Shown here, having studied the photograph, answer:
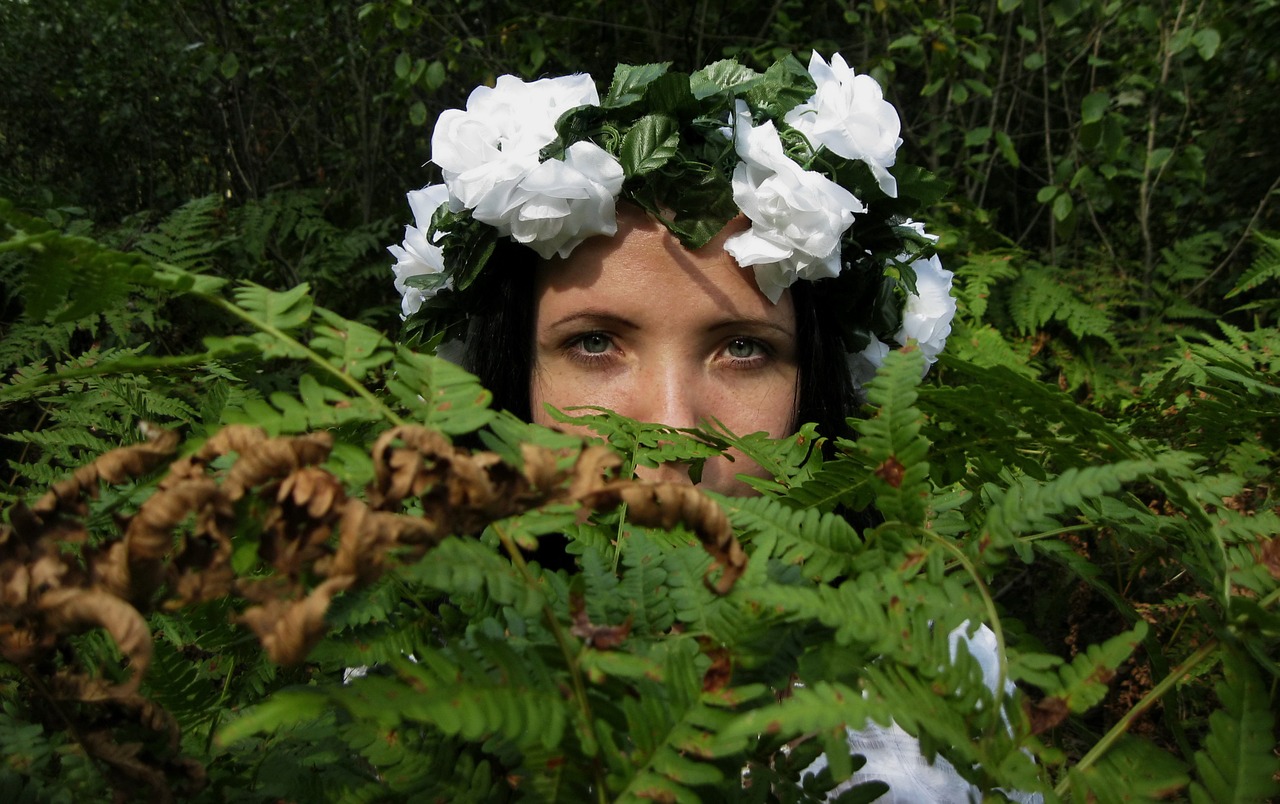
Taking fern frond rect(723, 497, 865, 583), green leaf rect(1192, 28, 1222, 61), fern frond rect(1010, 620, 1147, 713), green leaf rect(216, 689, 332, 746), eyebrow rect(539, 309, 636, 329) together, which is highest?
green leaf rect(1192, 28, 1222, 61)

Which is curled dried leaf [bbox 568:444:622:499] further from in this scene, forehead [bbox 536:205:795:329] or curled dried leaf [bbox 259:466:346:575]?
forehead [bbox 536:205:795:329]

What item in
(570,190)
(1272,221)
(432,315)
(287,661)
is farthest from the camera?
(1272,221)

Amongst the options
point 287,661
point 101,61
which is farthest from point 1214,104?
point 101,61

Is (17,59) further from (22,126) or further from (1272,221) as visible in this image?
(1272,221)

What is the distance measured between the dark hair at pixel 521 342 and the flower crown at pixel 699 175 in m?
0.07

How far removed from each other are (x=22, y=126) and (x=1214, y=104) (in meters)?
8.21

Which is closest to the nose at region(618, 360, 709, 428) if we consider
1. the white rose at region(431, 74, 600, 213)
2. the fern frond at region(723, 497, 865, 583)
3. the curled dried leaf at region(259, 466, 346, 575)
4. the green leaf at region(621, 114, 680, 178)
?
the green leaf at region(621, 114, 680, 178)

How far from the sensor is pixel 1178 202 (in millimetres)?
4402

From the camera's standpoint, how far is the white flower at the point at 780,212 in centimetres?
166

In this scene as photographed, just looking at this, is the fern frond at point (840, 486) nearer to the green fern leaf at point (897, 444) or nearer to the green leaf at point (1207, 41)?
the green fern leaf at point (897, 444)

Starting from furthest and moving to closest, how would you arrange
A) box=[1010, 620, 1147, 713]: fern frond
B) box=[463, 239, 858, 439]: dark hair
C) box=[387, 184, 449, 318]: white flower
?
box=[387, 184, 449, 318]: white flower < box=[463, 239, 858, 439]: dark hair < box=[1010, 620, 1147, 713]: fern frond

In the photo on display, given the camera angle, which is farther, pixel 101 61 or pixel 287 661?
pixel 101 61

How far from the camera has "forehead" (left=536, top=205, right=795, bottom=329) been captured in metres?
1.69

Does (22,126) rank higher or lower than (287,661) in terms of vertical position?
higher
